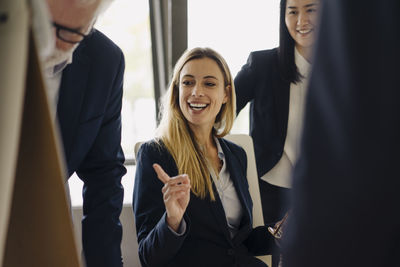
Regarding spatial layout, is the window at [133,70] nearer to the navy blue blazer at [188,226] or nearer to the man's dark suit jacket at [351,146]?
the navy blue blazer at [188,226]

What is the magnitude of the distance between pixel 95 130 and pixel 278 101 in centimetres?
101

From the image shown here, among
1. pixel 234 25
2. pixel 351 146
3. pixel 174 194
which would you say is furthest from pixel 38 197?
pixel 234 25

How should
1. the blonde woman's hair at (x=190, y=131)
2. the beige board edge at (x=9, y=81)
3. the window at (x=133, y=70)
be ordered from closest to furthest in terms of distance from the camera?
the beige board edge at (x=9, y=81)
the blonde woman's hair at (x=190, y=131)
the window at (x=133, y=70)

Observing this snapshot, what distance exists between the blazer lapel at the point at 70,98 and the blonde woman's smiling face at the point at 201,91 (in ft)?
1.81

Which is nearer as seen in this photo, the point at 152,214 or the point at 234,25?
the point at 152,214

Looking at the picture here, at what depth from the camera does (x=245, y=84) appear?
79.0 inches

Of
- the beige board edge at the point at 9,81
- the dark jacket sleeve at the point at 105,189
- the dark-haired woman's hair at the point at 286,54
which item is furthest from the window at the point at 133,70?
the beige board edge at the point at 9,81

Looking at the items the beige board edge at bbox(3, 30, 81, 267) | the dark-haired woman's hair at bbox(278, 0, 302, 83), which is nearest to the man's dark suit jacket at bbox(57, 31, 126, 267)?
the beige board edge at bbox(3, 30, 81, 267)

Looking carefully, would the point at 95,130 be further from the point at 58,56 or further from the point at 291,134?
the point at 291,134

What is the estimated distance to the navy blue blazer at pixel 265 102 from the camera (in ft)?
6.34

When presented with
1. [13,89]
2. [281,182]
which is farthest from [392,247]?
[281,182]

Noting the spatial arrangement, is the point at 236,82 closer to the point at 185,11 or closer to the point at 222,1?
the point at 185,11

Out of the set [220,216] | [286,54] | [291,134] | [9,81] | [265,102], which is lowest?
[220,216]

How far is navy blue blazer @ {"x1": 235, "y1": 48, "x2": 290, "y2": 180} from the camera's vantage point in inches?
76.1
